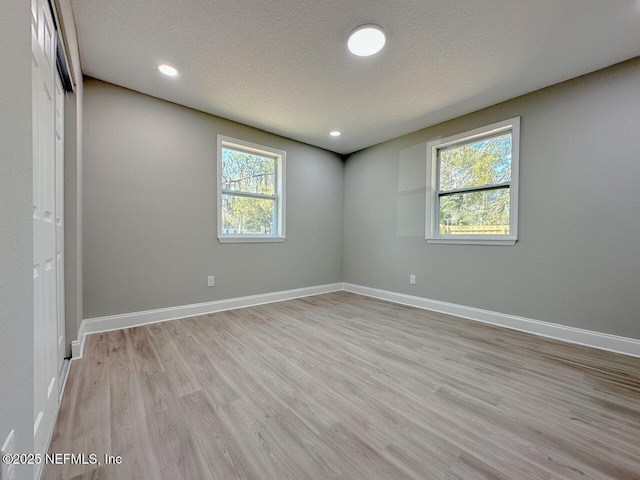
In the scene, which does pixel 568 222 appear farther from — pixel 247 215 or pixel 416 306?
pixel 247 215

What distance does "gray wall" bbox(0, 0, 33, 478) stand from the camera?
665 millimetres

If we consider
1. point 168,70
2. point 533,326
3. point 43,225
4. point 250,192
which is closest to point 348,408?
point 43,225

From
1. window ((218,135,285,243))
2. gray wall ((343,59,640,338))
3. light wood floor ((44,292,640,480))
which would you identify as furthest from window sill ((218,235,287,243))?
gray wall ((343,59,640,338))

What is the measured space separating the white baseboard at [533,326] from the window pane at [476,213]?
941 millimetres

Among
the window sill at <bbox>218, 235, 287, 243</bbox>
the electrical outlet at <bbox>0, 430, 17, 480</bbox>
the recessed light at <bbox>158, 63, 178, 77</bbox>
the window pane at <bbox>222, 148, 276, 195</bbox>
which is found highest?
the recessed light at <bbox>158, 63, 178, 77</bbox>

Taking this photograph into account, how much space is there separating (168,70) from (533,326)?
14.4ft

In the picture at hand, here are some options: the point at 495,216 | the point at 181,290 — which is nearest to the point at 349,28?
the point at 495,216

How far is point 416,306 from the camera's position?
11.9ft

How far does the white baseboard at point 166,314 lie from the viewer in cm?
245

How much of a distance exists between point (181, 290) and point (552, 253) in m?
4.02

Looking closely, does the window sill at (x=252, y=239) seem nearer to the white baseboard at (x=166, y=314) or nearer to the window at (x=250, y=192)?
the window at (x=250, y=192)

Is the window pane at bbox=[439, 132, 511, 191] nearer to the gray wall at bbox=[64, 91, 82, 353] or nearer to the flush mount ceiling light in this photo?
the flush mount ceiling light

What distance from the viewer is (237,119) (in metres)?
3.35

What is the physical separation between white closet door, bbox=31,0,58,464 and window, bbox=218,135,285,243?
1899mm
